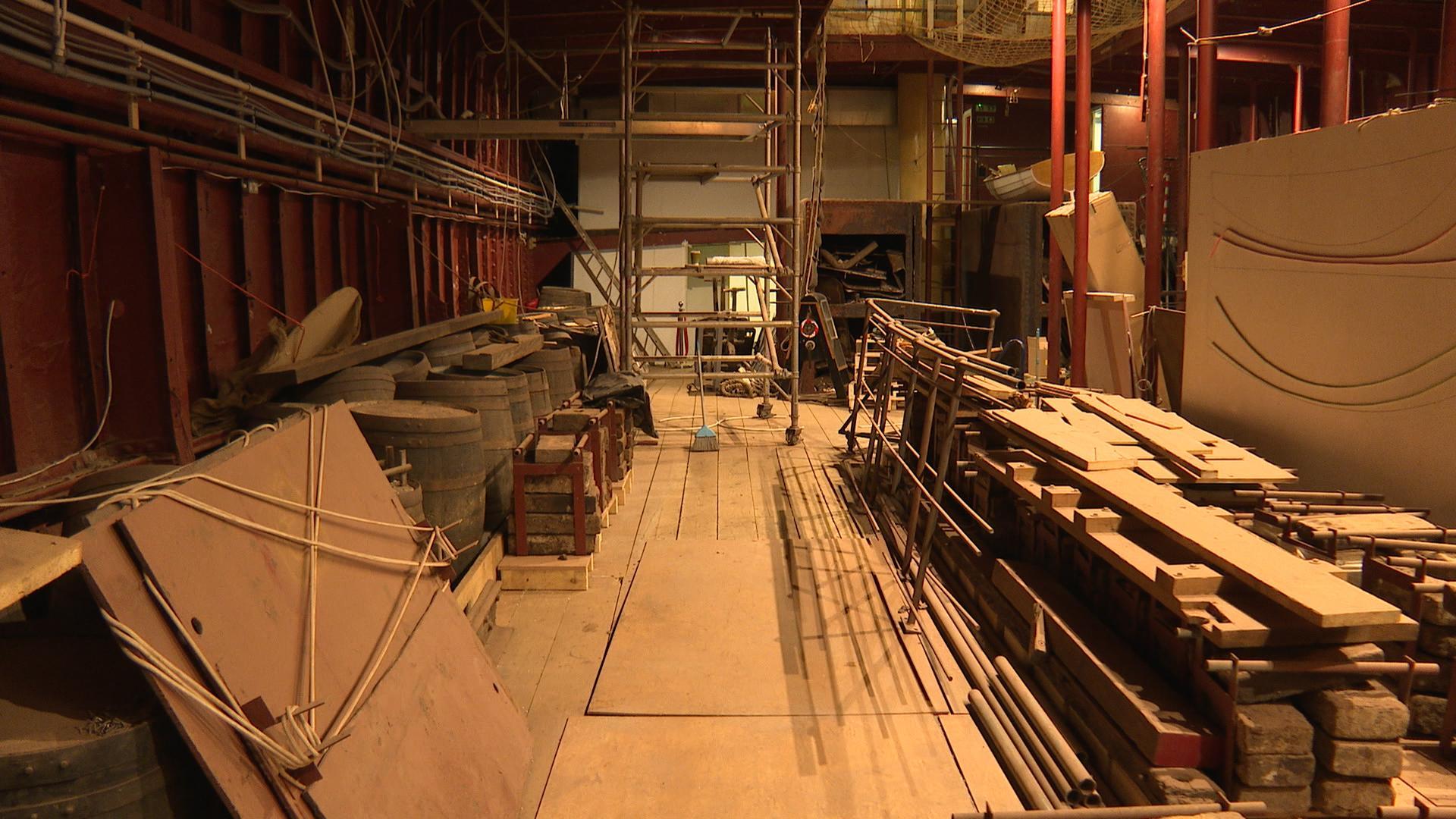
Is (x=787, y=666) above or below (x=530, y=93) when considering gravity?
below

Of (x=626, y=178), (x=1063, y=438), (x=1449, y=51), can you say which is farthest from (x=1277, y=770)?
(x=626, y=178)

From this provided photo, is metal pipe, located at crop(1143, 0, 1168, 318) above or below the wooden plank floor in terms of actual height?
above

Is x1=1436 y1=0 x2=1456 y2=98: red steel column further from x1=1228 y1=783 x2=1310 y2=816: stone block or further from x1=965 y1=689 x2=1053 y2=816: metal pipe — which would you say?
x1=1228 y1=783 x2=1310 y2=816: stone block

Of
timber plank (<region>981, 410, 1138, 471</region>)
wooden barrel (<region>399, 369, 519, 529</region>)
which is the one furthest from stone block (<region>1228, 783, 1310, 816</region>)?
wooden barrel (<region>399, 369, 519, 529</region>)

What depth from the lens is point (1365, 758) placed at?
2.96m

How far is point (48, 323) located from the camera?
3.85 metres

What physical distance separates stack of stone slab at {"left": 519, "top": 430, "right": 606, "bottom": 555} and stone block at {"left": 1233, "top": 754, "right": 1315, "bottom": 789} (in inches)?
133

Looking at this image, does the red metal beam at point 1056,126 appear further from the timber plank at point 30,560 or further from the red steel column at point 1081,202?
the timber plank at point 30,560

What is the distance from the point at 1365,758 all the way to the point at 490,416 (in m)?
4.17

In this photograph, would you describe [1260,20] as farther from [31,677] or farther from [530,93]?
[31,677]

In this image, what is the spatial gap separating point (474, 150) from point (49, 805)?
904 cm

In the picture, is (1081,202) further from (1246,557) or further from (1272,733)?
(1272,733)

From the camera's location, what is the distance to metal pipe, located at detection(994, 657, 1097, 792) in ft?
10.6

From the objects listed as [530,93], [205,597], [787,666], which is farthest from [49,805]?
[530,93]
